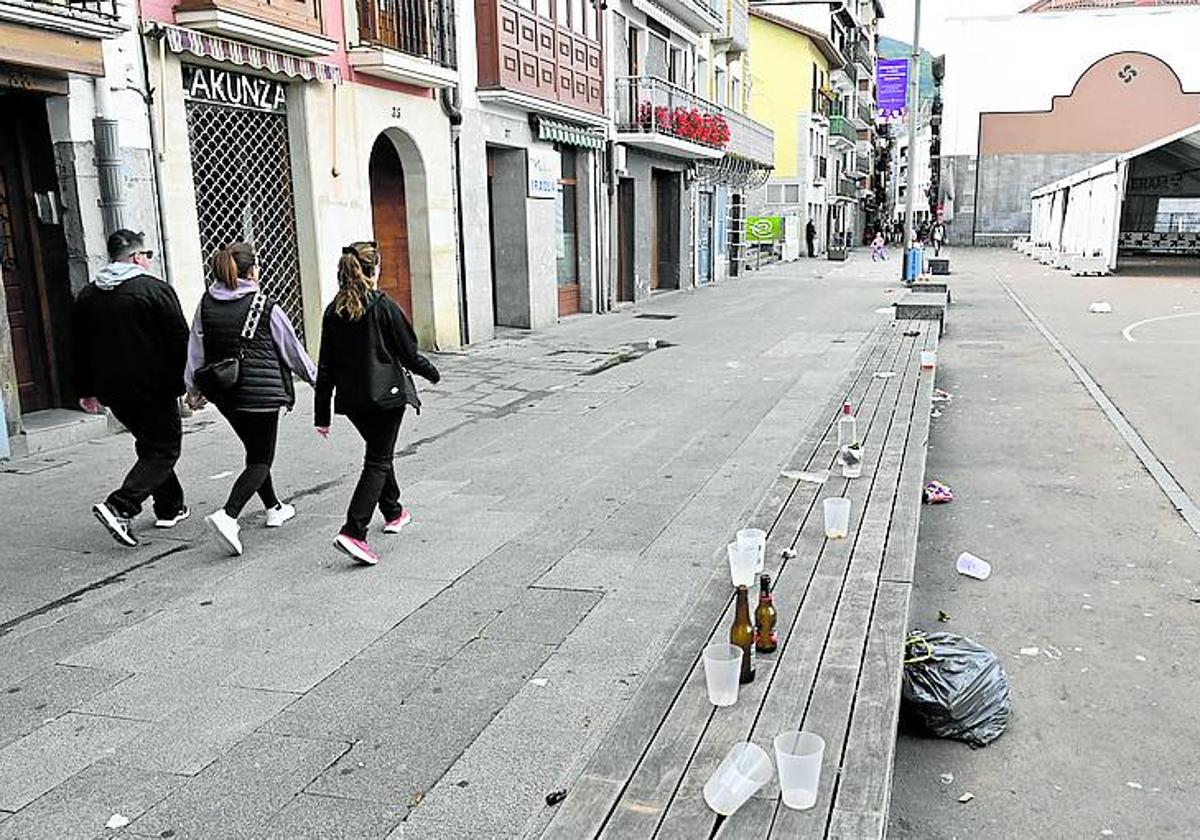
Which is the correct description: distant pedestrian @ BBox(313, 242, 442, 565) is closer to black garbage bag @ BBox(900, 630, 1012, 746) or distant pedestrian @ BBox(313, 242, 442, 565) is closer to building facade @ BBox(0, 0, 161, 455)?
black garbage bag @ BBox(900, 630, 1012, 746)

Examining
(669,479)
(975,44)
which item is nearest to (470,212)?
(669,479)

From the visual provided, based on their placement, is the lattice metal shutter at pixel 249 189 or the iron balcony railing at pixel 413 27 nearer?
the lattice metal shutter at pixel 249 189

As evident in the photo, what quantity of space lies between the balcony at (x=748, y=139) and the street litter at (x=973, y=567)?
2326 cm

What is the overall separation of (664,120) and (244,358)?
17.3 metres

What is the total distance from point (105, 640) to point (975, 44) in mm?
57373

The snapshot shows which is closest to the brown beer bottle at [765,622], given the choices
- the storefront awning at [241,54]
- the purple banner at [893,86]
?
the storefront awning at [241,54]

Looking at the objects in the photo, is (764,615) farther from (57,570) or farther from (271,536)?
(57,570)

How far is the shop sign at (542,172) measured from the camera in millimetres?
16469

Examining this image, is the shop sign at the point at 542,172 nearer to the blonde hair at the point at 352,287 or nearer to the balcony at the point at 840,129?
the blonde hair at the point at 352,287

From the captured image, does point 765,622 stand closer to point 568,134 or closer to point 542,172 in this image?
point 542,172

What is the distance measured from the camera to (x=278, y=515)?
6203 mm

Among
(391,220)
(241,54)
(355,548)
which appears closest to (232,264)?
(355,548)

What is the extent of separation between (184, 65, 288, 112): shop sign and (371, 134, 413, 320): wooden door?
2687mm

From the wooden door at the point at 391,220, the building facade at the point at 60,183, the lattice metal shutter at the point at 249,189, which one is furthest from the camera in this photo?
the wooden door at the point at 391,220
